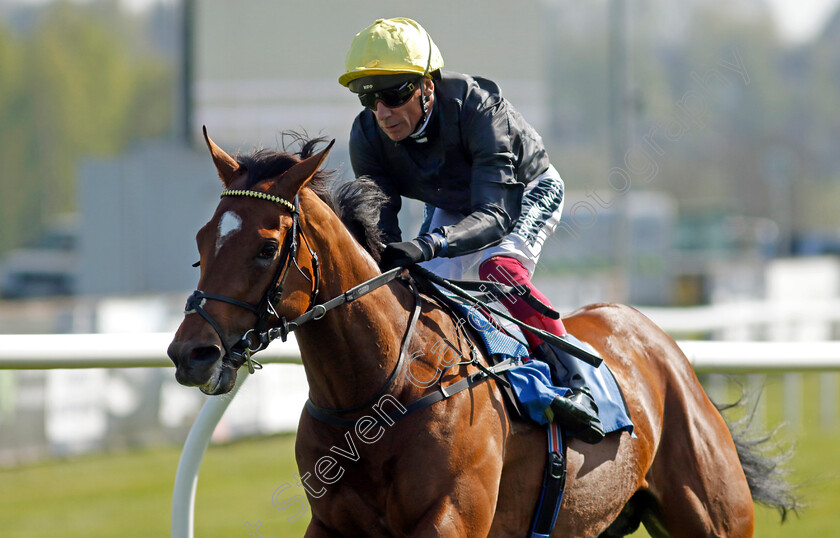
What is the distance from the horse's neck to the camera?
2.72 meters

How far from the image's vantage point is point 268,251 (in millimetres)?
2502

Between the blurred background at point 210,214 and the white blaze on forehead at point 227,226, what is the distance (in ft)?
1.17

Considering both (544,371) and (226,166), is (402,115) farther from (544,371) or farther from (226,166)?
(544,371)

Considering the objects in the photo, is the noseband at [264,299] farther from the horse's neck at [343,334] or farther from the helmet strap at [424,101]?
the helmet strap at [424,101]

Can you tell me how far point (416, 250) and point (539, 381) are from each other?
0.62 meters

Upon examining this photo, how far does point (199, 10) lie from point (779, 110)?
155 feet

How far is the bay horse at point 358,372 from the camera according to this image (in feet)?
8.09

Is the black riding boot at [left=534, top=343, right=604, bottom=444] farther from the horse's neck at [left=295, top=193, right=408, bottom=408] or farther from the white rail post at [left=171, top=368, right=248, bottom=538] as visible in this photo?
the white rail post at [left=171, top=368, right=248, bottom=538]

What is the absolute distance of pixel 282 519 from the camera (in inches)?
259

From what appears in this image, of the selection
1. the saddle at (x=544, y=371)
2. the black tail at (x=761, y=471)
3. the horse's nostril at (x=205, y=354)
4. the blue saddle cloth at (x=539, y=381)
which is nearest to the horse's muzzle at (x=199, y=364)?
the horse's nostril at (x=205, y=354)

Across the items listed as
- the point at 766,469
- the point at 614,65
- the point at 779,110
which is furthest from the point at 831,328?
the point at 779,110

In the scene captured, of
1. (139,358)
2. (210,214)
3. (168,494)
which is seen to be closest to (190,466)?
(139,358)

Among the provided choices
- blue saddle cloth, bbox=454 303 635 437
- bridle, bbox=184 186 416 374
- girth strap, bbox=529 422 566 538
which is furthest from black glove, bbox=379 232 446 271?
girth strap, bbox=529 422 566 538

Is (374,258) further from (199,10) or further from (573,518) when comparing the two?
(199,10)
